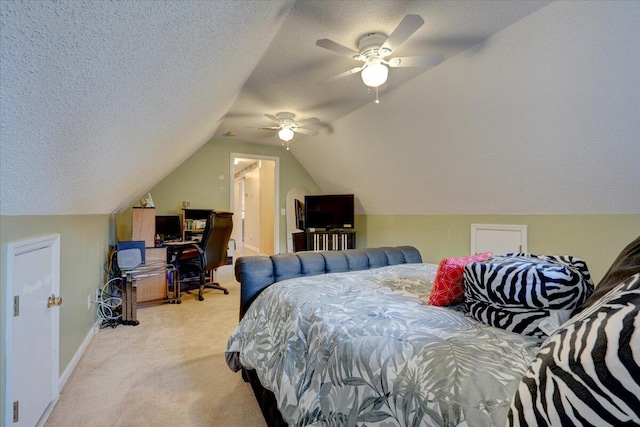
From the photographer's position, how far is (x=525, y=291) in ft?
3.12

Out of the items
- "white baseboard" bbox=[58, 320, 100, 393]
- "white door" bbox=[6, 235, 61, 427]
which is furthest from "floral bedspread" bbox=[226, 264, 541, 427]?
"white baseboard" bbox=[58, 320, 100, 393]

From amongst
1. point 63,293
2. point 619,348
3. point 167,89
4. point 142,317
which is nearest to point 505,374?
point 619,348

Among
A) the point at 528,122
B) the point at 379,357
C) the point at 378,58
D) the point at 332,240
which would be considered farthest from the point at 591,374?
the point at 332,240

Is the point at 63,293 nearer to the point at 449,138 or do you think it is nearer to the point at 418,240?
the point at 449,138

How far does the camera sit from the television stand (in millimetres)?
4684

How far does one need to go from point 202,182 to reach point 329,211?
2.16 metres

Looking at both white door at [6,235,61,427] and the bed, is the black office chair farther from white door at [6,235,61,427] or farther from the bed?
the bed

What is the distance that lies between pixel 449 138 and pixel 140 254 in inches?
137

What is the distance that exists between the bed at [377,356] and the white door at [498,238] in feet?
6.44

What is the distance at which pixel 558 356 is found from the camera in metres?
0.50

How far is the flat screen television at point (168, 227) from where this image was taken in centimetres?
429

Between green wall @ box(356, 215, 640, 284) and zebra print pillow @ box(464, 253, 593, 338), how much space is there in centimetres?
201

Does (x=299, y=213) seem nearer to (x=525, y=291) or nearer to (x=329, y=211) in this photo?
(x=329, y=211)

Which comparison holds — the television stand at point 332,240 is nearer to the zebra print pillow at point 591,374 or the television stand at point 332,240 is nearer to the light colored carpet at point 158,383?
the light colored carpet at point 158,383
